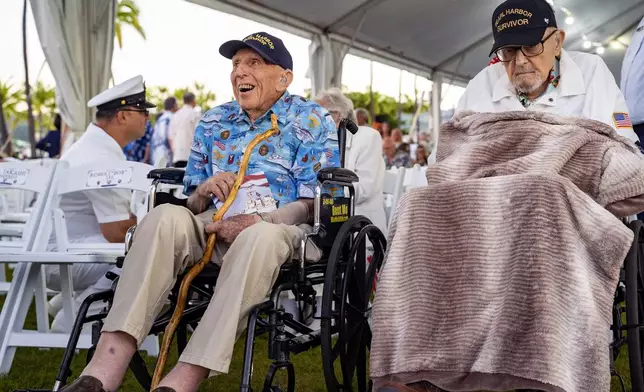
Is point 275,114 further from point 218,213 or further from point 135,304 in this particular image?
point 135,304

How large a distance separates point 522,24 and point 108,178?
6.21ft

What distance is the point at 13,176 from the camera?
383 cm

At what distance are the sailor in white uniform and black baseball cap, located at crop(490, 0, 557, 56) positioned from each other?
6.45 ft

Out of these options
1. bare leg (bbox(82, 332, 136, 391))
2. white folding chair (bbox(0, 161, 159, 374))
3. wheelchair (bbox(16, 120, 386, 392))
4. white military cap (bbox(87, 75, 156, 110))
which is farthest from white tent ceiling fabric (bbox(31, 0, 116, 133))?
bare leg (bbox(82, 332, 136, 391))

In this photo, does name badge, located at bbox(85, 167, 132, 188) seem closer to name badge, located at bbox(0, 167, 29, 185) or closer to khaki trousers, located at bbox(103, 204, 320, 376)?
name badge, located at bbox(0, 167, 29, 185)

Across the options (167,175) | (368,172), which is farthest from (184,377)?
(368,172)

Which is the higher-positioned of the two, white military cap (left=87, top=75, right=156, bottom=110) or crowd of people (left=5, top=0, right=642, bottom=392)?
white military cap (left=87, top=75, right=156, bottom=110)

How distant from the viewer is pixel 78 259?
307 centimetres

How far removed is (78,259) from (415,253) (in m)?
1.36

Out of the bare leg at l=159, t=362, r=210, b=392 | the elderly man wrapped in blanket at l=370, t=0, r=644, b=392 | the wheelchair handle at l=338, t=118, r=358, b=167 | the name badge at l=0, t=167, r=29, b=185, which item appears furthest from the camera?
the name badge at l=0, t=167, r=29, b=185

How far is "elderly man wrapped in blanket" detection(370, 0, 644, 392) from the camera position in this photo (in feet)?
7.22

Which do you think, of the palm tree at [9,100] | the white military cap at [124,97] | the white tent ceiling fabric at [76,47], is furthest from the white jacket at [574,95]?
the palm tree at [9,100]

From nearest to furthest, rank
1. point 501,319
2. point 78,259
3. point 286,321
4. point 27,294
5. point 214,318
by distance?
point 501,319
point 214,318
point 286,321
point 78,259
point 27,294

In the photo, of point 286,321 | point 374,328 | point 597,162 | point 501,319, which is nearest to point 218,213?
point 286,321
